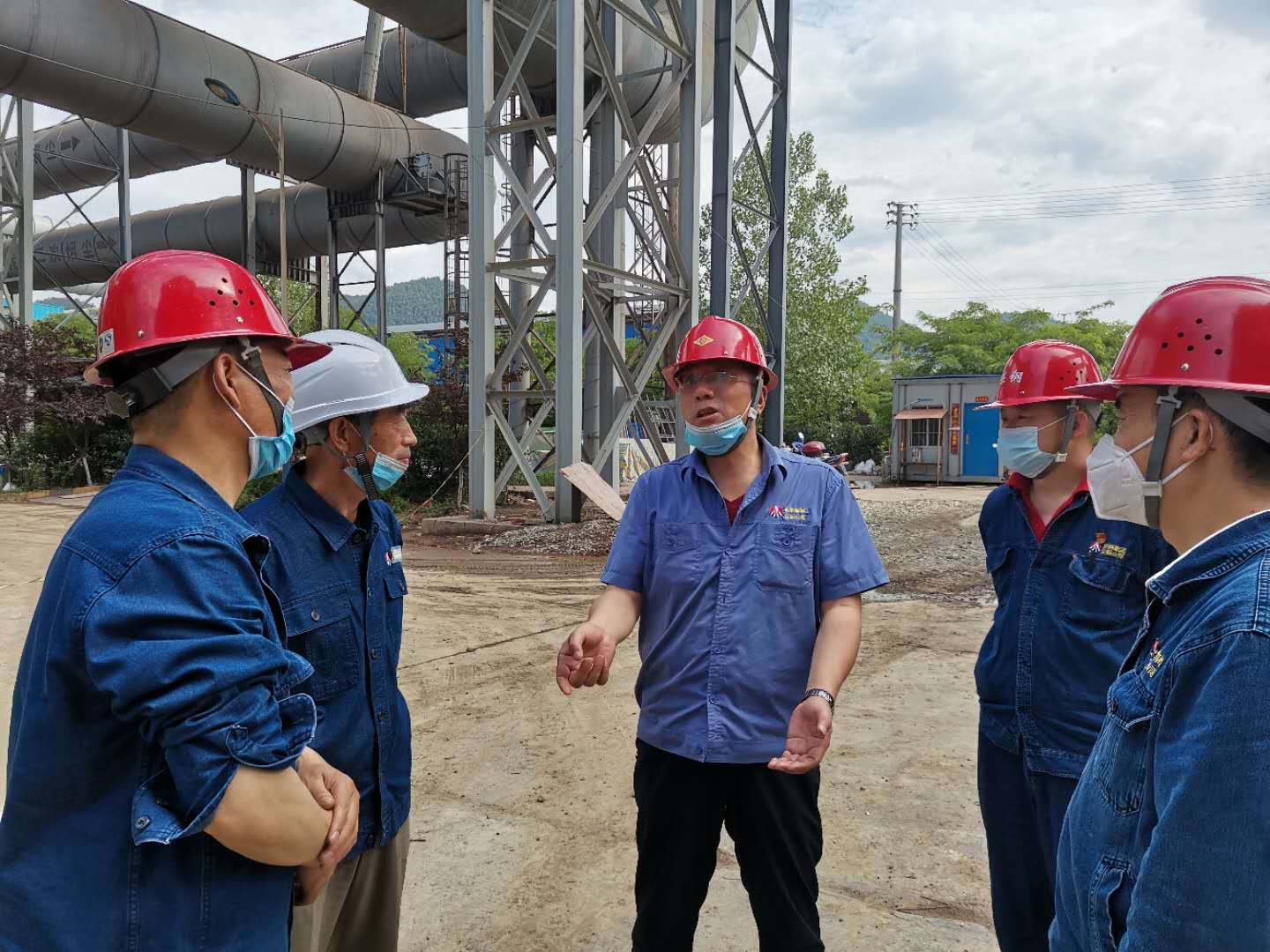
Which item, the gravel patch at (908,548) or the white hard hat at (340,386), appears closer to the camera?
the white hard hat at (340,386)

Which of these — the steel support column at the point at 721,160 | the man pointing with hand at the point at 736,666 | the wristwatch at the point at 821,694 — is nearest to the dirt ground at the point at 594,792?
the man pointing with hand at the point at 736,666

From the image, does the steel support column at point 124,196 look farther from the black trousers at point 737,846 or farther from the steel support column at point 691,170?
the black trousers at point 737,846

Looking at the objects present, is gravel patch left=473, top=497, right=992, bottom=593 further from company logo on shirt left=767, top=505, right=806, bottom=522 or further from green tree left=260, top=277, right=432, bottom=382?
green tree left=260, top=277, right=432, bottom=382

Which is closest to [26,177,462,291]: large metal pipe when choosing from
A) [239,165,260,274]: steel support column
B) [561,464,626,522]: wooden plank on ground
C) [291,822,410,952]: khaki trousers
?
[239,165,260,274]: steel support column

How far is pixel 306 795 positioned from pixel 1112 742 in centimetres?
120

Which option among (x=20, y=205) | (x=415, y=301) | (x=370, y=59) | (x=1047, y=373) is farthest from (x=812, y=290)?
(x=415, y=301)

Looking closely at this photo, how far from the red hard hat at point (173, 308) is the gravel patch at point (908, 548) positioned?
277 inches

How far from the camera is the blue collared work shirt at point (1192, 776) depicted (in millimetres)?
973

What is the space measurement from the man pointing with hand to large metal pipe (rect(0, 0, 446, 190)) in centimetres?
1363

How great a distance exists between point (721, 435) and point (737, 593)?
1.66 ft

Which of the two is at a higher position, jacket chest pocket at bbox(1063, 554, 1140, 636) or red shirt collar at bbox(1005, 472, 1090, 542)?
red shirt collar at bbox(1005, 472, 1090, 542)

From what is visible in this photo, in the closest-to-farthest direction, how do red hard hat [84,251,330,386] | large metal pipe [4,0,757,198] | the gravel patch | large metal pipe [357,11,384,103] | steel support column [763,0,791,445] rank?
red hard hat [84,251,330,386] → the gravel patch → large metal pipe [4,0,757,198] → steel support column [763,0,791,445] → large metal pipe [357,11,384,103]

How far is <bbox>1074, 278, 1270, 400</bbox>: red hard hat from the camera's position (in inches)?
49.5

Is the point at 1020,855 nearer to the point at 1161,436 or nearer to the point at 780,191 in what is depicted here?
the point at 1161,436
